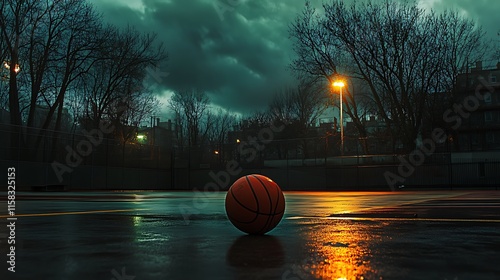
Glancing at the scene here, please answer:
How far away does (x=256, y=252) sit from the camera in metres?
3.84

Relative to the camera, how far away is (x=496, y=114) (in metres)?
77.2

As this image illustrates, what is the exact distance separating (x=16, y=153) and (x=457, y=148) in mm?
38797

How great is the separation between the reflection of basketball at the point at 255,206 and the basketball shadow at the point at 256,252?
23 cm

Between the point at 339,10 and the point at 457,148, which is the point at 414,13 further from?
the point at 457,148

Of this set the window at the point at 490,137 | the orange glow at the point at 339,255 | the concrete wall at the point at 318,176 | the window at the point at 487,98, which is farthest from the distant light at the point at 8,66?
the window at the point at 490,137

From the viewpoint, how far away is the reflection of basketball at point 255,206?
5102 mm

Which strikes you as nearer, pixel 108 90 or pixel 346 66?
pixel 346 66

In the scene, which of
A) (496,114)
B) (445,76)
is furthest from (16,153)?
(496,114)

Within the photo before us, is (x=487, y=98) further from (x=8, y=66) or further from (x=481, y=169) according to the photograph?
(x=8, y=66)

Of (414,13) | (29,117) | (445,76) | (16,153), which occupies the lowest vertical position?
(16,153)

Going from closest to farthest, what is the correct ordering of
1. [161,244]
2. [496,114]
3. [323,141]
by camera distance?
[161,244] < [323,141] < [496,114]

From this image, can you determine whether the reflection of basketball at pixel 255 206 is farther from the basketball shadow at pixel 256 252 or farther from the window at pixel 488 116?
the window at pixel 488 116

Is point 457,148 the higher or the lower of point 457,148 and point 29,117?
the lower

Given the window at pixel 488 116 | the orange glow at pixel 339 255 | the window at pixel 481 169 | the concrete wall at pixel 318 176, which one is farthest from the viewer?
the window at pixel 488 116
